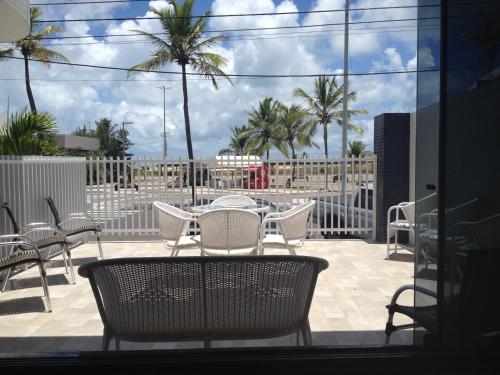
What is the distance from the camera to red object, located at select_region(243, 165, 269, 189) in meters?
8.77

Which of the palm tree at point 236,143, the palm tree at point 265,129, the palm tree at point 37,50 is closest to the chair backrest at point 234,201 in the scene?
the palm tree at point 37,50

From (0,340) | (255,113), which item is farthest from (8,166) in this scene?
(255,113)

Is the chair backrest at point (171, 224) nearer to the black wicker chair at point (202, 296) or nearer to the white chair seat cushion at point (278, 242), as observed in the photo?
the white chair seat cushion at point (278, 242)

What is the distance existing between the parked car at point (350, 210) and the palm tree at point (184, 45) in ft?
37.7

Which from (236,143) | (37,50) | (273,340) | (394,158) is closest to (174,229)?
(273,340)

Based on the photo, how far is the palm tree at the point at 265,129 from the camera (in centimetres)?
3838

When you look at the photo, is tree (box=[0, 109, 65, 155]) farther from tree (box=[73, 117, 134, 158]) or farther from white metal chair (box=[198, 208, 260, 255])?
tree (box=[73, 117, 134, 158])

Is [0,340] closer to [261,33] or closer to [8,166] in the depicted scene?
[8,166]

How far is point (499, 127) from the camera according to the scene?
176 centimetres

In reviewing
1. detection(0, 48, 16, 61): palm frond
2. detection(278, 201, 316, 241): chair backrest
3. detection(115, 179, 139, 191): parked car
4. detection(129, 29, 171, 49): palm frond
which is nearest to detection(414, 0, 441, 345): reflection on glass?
detection(278, 201, 316, 241): chair backrest

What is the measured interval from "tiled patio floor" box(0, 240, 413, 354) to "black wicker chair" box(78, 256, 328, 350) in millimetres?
198

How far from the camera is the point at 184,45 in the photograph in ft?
62.3

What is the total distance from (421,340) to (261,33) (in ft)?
57.7

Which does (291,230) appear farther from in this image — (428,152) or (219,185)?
(219,185)
